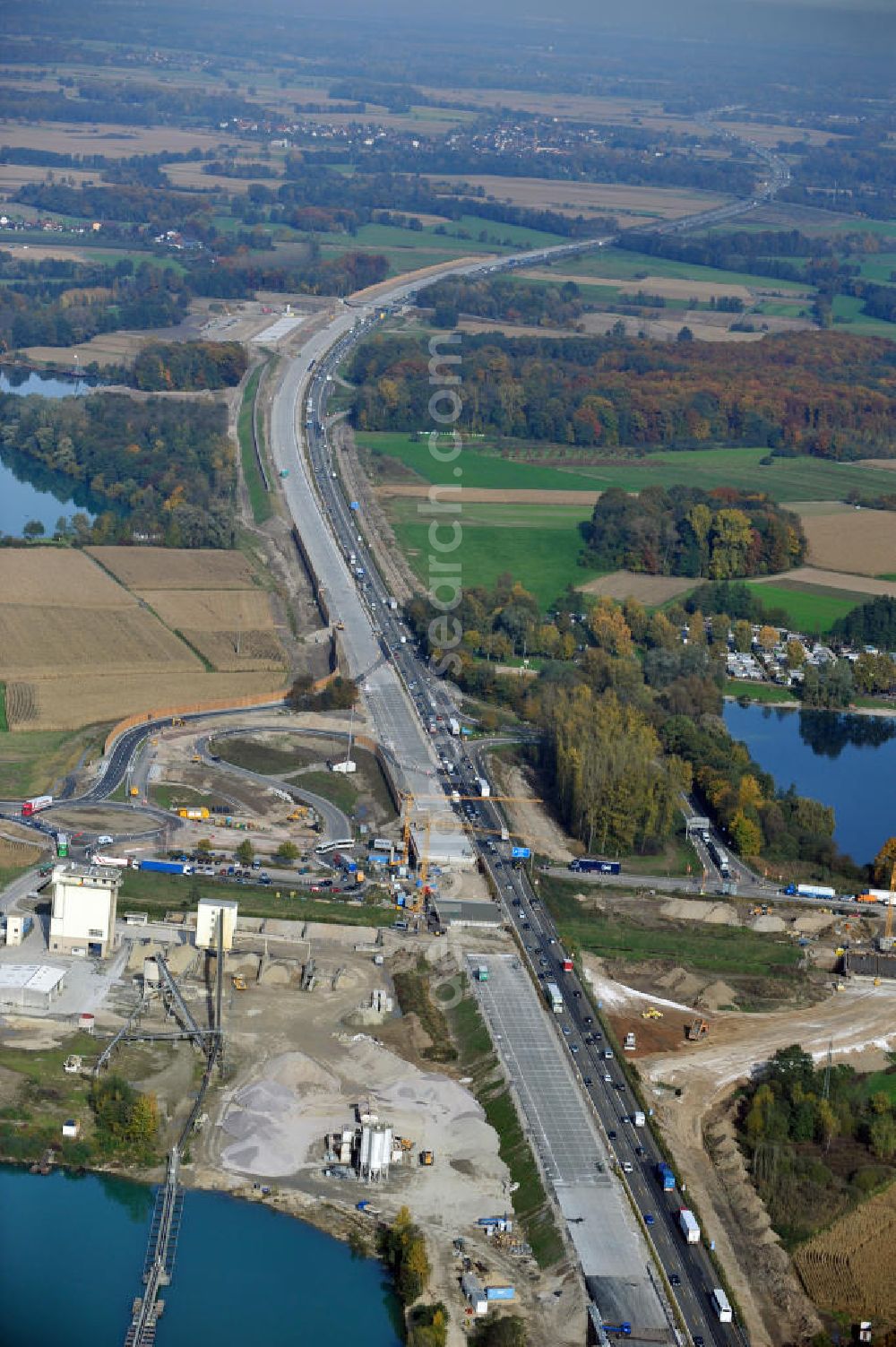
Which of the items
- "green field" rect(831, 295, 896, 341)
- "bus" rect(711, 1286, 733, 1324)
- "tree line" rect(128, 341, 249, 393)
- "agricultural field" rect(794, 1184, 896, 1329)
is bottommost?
"agricultural field" rect(794, 1184, 896, 1329)

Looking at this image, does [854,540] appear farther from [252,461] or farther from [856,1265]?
[856,1265]

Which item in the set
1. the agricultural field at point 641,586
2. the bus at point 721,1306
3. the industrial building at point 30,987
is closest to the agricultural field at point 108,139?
the agricultural field at point 641,586

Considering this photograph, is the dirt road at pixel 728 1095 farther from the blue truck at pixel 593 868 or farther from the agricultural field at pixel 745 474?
the agricultural field at pixel 745 474

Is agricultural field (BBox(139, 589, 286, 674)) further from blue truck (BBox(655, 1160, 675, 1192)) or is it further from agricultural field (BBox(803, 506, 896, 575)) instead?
blue truck (BBox(655, 1160, 675, 1192))

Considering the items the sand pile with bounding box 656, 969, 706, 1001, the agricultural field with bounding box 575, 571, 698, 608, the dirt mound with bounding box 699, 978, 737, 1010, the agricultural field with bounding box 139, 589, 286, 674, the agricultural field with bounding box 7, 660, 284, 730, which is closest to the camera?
the dirt mound with bounding box 699, 978, 737, 1010

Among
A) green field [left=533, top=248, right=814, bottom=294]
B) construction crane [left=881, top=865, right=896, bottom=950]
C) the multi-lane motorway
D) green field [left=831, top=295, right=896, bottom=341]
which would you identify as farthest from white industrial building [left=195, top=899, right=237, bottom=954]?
green field [left=533, top=248, right=814, bottom=294]

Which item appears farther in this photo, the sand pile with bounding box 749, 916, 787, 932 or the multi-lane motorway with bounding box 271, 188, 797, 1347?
the sand pile with bounding box 749, 916, 787, 932
